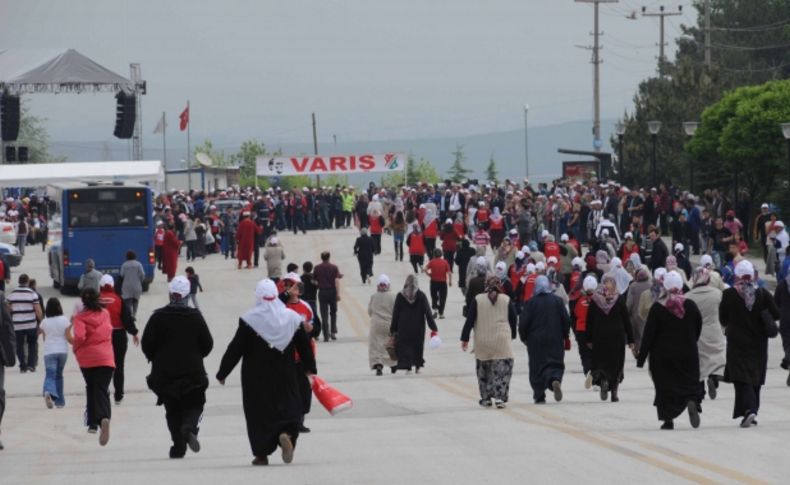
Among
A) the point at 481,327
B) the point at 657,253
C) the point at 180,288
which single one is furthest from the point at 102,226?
the point at 180,288

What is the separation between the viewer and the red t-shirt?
34.6 meters

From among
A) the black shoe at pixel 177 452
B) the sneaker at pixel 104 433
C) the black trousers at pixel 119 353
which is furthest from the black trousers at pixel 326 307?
the black shoe at pixel 177 452

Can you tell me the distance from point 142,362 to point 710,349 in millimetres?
13973

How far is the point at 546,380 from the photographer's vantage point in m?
21.1

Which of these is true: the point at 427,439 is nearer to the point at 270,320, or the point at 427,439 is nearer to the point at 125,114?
the point at 270,320

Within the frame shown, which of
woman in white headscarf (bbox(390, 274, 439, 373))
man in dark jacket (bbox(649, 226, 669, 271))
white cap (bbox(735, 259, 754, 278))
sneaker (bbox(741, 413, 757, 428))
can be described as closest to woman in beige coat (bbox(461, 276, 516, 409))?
white cap (bbox(735, 259, 754, 278))

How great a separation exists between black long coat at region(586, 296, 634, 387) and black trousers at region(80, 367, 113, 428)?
19.8 feet

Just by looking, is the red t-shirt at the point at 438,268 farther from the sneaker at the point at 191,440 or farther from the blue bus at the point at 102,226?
the sneaker at the point at 191,440

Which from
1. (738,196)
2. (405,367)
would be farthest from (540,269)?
(738,196)

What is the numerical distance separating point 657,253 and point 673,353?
17051 millimetres

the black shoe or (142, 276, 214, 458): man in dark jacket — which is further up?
(142, 276, 214, 458): man in dark jacket

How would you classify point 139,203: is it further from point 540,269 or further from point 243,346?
point 243,346

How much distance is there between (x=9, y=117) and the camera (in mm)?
76000

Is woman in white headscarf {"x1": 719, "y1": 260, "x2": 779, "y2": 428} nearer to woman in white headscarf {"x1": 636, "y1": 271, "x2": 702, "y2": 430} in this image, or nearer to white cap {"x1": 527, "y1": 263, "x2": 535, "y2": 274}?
woman in white headscarf {"x1": 636, "y1": 271, "x2": 702, "y2": 430}
